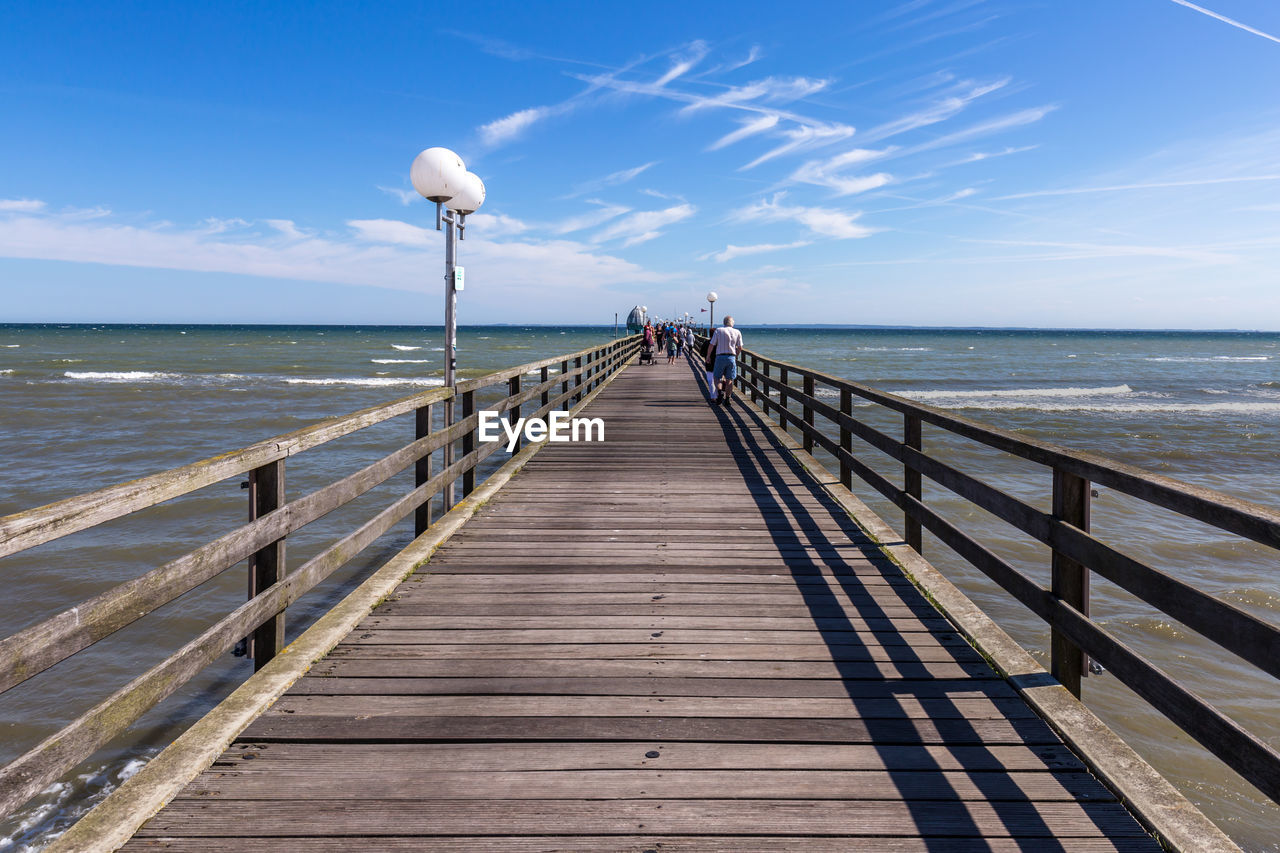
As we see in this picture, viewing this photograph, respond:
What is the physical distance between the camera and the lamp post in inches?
229

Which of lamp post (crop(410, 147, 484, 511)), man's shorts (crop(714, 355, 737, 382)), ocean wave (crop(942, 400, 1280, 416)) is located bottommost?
ocean wave (crop(942, 400, 1280, 416))

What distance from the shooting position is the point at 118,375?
38.0 metres

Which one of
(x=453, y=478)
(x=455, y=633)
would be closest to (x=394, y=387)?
(x=453, y=478)

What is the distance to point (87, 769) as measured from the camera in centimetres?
393

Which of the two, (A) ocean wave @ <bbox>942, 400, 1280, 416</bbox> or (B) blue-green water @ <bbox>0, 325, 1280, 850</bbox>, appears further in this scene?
(A) ocean wave @ <bbox>942, 400, 1280, 416</bbox>

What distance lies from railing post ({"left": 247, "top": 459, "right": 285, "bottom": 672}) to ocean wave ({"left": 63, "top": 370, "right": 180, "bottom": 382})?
37.8 meters

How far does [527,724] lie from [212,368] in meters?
48.1

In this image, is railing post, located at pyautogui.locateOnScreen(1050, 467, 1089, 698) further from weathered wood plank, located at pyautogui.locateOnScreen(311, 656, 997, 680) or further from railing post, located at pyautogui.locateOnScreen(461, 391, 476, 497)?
railing post, located at pyautogui.locateOnScreen(461, 391, 476, 497)

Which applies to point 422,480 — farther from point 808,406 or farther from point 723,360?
point 723,360

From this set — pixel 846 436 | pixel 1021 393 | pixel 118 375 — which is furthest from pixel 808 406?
pixel 118 375

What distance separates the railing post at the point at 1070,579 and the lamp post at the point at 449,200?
424 centimetres

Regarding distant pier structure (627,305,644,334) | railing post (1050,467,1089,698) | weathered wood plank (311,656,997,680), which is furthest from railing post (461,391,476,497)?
distant pier structure (627,305,644,334)

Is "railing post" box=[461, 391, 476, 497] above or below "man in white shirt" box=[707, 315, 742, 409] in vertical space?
below

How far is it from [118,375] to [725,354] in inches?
1486
